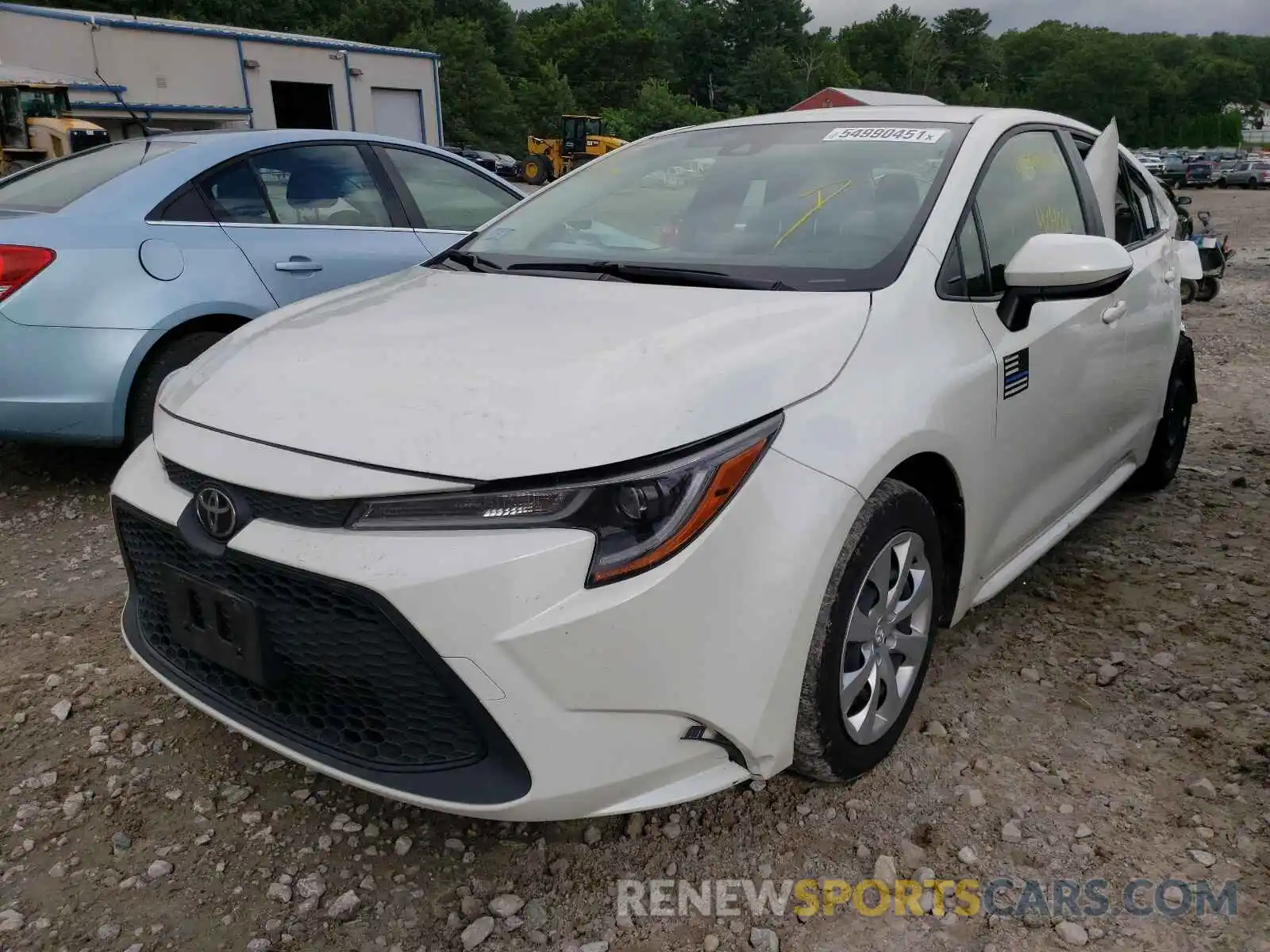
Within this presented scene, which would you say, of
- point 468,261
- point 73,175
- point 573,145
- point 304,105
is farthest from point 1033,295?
point 573,145

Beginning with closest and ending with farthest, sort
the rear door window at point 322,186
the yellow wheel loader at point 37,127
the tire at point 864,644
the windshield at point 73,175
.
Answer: the tire at point 864,644, the windshield at point 73,175, the rear door window at point 322,186, the yellow wheel loader at point 37,127

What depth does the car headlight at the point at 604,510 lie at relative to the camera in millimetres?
1683

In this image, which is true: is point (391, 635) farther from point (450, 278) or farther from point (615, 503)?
point (450, 278)

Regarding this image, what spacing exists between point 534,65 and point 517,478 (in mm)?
71817

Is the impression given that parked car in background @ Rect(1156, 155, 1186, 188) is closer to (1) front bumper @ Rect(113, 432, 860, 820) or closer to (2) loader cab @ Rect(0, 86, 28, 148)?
(2) loader cab @ Rect(0, 86, 28, 148)

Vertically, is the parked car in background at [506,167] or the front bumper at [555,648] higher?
the front bumper at [555,648]

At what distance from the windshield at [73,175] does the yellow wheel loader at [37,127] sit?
6916mm

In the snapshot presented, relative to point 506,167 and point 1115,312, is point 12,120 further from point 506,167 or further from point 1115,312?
point 506,167

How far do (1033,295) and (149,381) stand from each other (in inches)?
126

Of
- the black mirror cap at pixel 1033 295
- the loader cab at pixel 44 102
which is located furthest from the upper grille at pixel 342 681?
the loader cab at pixel 44 102

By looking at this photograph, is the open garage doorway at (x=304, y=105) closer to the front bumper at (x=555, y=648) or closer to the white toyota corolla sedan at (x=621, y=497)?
the white toyota corolla sedan at (x=621, y=497)

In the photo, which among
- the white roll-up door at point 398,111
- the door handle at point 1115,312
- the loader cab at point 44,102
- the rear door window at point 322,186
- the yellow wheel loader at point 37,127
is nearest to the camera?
the door handle at point 1115,312

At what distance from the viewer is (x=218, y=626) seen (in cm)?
189

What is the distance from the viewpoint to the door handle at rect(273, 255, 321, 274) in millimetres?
4258
